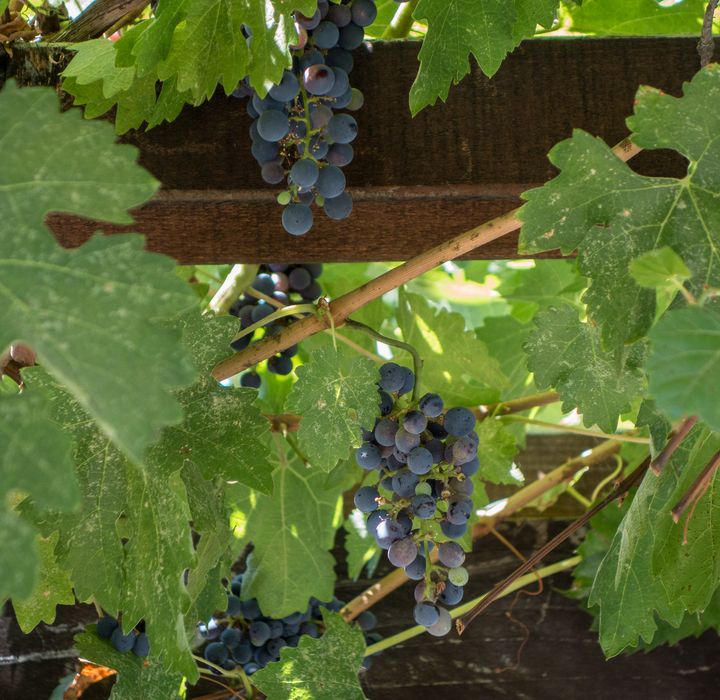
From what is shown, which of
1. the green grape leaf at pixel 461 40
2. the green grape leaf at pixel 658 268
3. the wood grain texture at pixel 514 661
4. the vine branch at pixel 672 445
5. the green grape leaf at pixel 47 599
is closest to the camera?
the green grape leaf at pixel 658 268

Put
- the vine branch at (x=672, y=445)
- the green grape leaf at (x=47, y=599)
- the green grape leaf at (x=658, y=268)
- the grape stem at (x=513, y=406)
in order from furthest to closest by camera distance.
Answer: the grape stem at (x=513, y=406), the green grape leaf at (x=47, y=599), the vine branch at (x=672, y=445), the green grape leaf at (x=658, y=268)

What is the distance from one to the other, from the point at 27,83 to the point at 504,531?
99 centimetres

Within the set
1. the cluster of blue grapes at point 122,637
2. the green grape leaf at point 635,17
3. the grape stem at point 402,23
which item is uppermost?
the grape stem at point 402,23

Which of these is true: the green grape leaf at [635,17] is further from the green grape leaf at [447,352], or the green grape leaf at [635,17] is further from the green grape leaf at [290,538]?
the green grape leaf at [290,538]

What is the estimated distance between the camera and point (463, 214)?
1.12 metres

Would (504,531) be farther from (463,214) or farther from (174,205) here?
(174,205)

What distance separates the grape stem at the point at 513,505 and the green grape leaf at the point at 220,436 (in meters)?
0.50

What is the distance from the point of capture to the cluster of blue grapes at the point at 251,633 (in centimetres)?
151

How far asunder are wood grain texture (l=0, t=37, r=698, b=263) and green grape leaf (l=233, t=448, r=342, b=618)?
0.56 m

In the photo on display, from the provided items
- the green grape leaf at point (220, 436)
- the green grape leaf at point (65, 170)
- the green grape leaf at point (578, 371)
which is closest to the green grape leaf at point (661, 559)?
the green grape leaf at point (578, 371)

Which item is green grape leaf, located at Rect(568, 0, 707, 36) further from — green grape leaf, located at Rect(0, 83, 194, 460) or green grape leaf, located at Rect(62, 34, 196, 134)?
green grape leaf, located at Rect(0, 83, 194, 460)

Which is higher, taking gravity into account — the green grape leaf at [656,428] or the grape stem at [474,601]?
the green grape leaf at [656,428]

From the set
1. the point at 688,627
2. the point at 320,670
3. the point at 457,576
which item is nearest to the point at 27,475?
the point at 457,576

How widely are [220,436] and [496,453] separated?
0.57 m
